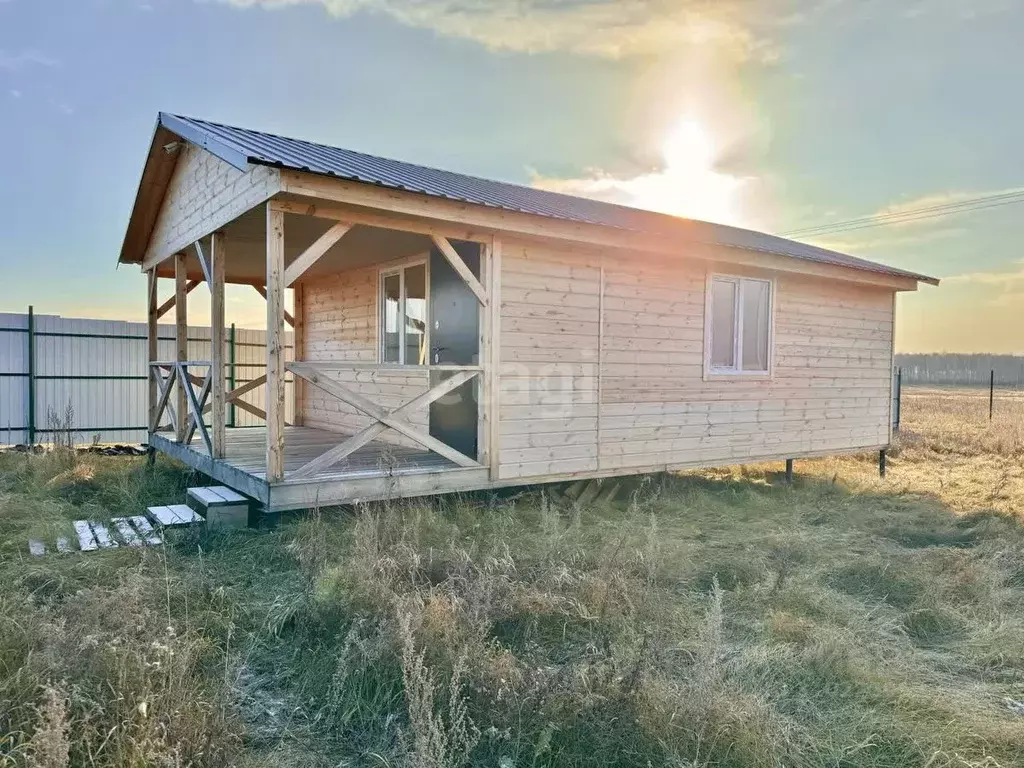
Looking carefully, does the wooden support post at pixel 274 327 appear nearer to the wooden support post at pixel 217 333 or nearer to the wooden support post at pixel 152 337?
the wooden support post at pixel 217 333

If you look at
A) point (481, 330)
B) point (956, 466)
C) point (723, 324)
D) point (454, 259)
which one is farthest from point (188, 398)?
point (956, 466)

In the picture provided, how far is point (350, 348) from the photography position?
912 cm

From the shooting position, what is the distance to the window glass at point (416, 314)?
25.5ft

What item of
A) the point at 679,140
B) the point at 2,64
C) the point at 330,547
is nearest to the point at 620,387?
Answer: the point at 330,547

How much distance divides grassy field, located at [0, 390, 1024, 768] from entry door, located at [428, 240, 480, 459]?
140 centimetres

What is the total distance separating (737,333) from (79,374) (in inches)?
417

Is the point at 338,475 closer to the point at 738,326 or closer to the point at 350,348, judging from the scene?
the point at 350,348

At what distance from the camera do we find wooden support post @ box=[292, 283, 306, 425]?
34.1 ft

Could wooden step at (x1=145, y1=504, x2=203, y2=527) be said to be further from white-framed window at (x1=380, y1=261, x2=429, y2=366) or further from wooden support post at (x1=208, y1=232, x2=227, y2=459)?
white-framed window at (x1=380, y1=261, x2=429, y2=366)

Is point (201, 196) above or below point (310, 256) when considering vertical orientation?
above

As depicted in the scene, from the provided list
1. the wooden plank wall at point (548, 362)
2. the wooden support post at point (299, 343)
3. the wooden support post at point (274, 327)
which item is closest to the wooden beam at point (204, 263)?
the wooden support post at point (274, 327)

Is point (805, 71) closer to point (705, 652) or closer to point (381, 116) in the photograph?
point (381, 116)

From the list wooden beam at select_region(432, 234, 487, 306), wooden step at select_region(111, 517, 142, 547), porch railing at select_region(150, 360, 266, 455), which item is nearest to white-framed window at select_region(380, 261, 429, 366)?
porch railing at select_region(150, 360, 266, 455)

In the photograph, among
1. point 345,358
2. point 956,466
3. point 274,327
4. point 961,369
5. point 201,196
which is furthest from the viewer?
point 961,369
